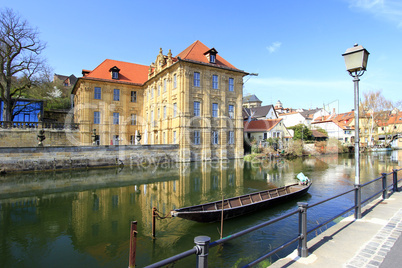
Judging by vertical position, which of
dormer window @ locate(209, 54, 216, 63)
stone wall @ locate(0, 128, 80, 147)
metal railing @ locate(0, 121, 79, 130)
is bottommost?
stone wall @ locate(0, 128, 80, 147)

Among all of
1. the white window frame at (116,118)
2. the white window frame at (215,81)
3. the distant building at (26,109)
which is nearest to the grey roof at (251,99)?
the white window frame at (215,81)

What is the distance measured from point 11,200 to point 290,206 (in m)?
15.1

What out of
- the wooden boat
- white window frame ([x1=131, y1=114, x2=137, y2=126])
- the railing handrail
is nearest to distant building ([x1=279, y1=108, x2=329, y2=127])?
white window frame ([x1=131, y1=114, x2=137, y2=126])

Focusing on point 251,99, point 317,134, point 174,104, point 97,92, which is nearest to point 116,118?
point 97,92

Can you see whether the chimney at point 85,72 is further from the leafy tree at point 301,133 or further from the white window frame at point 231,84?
the leafy tree at point 301,133

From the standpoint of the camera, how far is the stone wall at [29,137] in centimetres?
2577

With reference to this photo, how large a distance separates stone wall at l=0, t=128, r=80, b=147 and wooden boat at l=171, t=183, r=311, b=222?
26.8m

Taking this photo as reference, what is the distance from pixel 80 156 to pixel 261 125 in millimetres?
29696

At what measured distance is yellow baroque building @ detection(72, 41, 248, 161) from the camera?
29219 mm

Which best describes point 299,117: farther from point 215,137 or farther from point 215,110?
point 215,137

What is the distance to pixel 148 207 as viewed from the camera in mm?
11367

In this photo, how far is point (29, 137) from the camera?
88.9 feet

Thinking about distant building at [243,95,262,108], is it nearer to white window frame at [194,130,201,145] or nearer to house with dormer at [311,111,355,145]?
house with dormer at [311,111,355,145]

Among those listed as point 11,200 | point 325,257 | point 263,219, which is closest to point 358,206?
point 325,257
